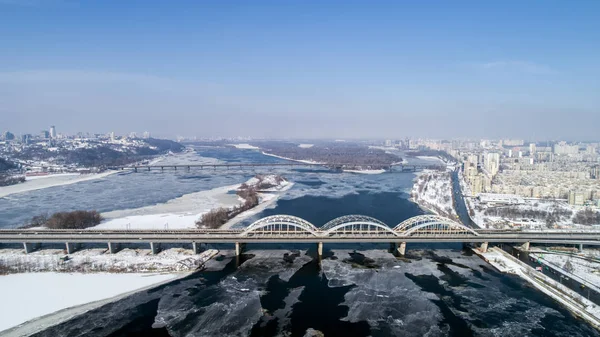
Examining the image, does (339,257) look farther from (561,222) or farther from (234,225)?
(561,222)

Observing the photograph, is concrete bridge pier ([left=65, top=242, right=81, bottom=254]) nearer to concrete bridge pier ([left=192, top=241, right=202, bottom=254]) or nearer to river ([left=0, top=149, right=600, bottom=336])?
concrete bridge pier ([left=192, top=241, right=202, bottom=254])

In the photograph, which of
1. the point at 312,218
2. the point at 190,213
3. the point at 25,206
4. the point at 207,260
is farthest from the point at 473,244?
the point at 25,206

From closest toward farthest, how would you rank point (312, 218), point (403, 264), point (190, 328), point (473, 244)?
point (190, 328), point (403, 264), point (473, 244), point (312, 218)

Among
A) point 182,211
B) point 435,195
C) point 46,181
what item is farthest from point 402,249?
point 46,181

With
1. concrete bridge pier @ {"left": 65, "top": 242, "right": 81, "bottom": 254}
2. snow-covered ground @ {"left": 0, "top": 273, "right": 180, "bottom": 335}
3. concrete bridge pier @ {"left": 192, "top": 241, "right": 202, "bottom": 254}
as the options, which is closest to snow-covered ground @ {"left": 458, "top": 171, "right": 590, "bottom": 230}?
concrete bridge pier @ {"left": 192, "top": 241, "right": 202, "bottom": 254}

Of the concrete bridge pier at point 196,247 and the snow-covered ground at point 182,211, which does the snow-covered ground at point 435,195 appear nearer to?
the snow-covered ground at point 182,211

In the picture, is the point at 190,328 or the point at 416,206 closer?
the point at 190,328

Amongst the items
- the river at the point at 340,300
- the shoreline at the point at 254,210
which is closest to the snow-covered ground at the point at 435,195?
the river at the point at 340,300

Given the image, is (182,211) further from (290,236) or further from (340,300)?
(340,300)
